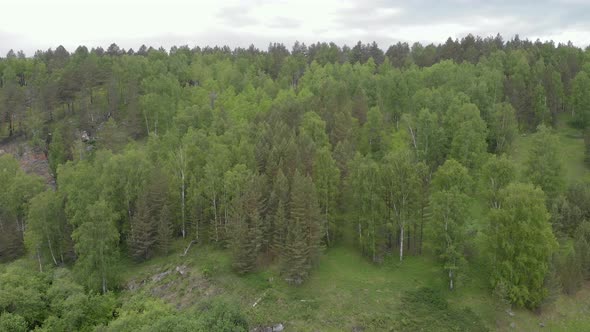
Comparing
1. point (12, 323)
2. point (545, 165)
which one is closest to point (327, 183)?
point (545, 165)

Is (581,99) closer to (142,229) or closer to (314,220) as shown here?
(314,220)

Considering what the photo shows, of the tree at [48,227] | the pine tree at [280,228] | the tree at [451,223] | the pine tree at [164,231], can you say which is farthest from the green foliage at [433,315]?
the tree at [48,227]

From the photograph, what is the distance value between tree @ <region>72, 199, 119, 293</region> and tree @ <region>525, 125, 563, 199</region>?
45033 mm

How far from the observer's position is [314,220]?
4147cm

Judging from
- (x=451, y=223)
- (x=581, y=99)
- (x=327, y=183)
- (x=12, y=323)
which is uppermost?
(x=581, y=99)

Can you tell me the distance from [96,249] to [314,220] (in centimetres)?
2221

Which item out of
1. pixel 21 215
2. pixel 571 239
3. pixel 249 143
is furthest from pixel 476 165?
pixel 21 215

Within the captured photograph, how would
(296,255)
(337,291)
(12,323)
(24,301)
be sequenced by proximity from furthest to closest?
(296,255), (337,291), (24,301), (12,323)

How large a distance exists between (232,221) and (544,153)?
114 ft

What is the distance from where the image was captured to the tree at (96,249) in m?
43.1

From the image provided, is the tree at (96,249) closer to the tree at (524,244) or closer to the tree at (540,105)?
the tree at (524,244)

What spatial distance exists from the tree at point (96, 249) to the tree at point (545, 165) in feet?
148

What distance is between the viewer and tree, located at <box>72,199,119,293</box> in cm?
4312

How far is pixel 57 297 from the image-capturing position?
35.9m
